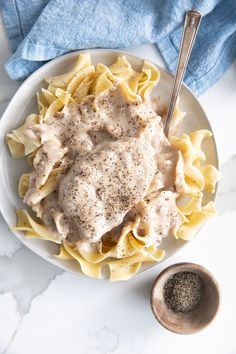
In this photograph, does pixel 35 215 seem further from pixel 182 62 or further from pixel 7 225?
pixel 182 62

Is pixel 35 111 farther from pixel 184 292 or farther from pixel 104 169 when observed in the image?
pixel 184 292

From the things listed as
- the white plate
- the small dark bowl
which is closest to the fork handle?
the white plate

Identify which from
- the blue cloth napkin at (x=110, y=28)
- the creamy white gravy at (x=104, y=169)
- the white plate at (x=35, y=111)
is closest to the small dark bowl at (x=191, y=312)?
the white plate at (x=35, y=111)

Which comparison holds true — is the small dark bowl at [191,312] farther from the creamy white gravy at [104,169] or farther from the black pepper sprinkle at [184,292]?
the creamy white gravy at [104,169]

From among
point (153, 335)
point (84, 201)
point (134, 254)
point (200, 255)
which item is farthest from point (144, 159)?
point (153, 335)

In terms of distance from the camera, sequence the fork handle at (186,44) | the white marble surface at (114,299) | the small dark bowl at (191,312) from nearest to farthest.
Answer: the fork handle at (186,44) → the small dark bowl at (191,312) → the white marble surface at (114,299)

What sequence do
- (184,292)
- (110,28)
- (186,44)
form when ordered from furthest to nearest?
(184,292) < (110,28) < (186,44)

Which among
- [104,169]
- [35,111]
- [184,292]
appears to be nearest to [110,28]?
[35,111]

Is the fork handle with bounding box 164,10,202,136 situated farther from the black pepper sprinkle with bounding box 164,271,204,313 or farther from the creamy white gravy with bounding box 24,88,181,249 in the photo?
the black pepper sprinkle with bounding box 164,271,204,313
